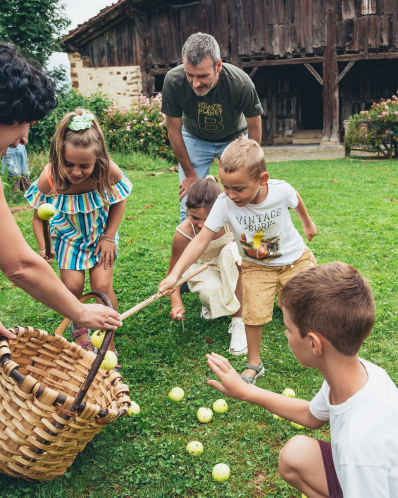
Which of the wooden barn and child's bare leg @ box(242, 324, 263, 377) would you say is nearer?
child's bare leg @ box(242, 324, 263, 377)

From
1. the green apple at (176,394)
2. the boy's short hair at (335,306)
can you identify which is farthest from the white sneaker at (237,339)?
the boy's short hair at (335,306)

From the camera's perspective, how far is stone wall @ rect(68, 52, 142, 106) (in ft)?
52.2

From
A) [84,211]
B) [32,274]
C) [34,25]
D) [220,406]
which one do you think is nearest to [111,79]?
[34,25]

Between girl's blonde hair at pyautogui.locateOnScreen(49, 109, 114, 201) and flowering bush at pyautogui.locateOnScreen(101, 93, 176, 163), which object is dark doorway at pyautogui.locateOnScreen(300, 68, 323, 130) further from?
girl's blonde hair at pyautogui.locateOnScreen(49, 109, 114, 201)

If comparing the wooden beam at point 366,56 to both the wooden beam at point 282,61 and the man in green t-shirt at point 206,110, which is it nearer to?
the wooden beam at point 282,61

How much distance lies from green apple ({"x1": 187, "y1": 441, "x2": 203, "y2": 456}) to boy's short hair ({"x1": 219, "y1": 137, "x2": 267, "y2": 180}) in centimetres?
141

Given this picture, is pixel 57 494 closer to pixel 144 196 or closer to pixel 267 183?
pixel 267 183

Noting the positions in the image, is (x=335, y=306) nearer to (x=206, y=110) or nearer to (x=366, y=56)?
(x=206, y=110)

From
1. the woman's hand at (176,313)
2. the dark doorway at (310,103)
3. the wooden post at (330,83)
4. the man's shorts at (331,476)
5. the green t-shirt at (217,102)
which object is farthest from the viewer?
the dark doorway at (310,103)

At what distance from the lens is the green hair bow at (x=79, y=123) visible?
2744mm

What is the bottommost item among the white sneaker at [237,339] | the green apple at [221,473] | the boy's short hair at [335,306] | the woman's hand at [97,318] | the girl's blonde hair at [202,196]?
the green apple at [221,473]

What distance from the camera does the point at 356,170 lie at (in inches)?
415

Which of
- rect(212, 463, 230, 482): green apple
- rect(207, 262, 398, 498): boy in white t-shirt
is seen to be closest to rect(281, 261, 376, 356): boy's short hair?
rect(207, 262, 398, 498): boy in white t-shirt

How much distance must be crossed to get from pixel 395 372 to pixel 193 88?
2550 mm
